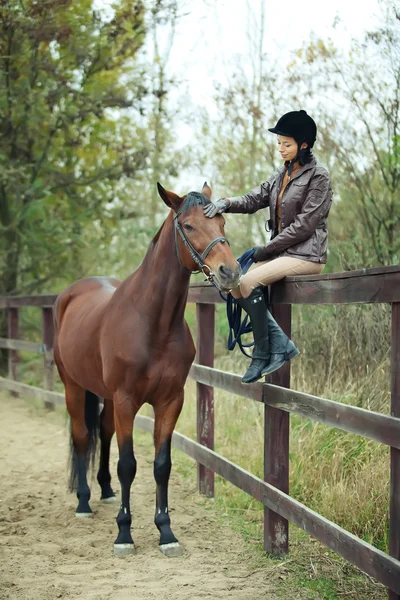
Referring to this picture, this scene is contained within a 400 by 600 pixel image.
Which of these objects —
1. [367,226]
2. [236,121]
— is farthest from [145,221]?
[367,226]

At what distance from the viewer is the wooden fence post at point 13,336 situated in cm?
949

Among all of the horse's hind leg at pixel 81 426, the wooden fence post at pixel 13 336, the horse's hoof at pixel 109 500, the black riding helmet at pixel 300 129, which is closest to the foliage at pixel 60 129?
the wooden fence post at pixel 13 336

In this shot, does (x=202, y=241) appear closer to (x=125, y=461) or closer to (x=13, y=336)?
(x=125, y=461)

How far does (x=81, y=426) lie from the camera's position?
5.06 m

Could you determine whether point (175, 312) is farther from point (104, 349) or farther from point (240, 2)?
point (240, 2)

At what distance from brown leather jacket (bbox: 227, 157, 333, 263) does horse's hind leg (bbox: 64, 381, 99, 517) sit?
209 centimetres

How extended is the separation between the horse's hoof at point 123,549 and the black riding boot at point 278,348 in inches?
50.7

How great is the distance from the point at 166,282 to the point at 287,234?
2.54 ft

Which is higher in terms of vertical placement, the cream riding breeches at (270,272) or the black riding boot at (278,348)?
the cream riding breeches at (270,272)

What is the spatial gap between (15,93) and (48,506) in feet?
22.5

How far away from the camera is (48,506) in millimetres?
4844

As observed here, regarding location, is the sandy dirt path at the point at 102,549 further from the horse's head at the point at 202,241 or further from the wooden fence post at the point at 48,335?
the wooden fence post at the point at 48,335

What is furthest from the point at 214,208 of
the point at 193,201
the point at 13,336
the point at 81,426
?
the point at 13,336

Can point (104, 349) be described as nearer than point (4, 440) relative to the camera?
Yes
